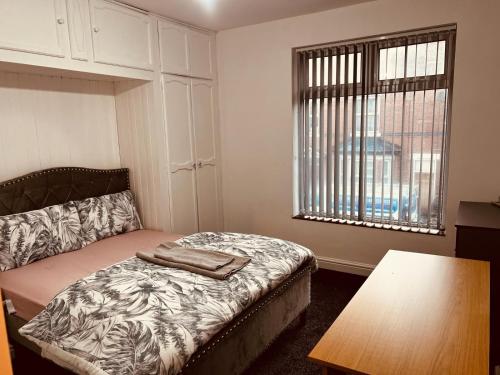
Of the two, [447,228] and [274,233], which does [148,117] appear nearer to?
[274,233]

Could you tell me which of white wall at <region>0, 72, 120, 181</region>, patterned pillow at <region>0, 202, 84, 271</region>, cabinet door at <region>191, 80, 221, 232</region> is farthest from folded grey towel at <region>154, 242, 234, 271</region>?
cabinet door at <region>191, 80, 221, 232</region>

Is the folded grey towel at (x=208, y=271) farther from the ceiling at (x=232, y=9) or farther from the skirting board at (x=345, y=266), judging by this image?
the ceiling at (x=232, y=9)

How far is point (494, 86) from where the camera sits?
272cm

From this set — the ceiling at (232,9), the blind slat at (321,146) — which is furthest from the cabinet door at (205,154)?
the blind slat at (321,146)

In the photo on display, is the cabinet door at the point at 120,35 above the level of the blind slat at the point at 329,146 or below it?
above

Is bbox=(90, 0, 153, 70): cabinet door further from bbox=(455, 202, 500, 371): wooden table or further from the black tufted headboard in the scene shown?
bbox=(455, 202, 500, 371): wooden table

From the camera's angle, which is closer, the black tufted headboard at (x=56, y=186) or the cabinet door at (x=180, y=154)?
the black tufted headboard at (x=56, y=186)

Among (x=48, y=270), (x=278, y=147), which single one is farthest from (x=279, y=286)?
(x=278, y=147)

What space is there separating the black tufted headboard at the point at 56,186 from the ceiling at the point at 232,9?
1.42 meters

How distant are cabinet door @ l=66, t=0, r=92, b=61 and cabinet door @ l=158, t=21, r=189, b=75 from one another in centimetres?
71

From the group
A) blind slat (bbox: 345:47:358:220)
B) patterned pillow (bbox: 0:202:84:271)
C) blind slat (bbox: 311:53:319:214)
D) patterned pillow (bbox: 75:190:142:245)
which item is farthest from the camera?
blind slat (bbox: 311:53:319:214)

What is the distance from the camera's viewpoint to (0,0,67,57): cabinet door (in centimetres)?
224

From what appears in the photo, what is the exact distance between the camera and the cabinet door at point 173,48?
3273 millimetres

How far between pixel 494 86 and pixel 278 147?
6.00ft
